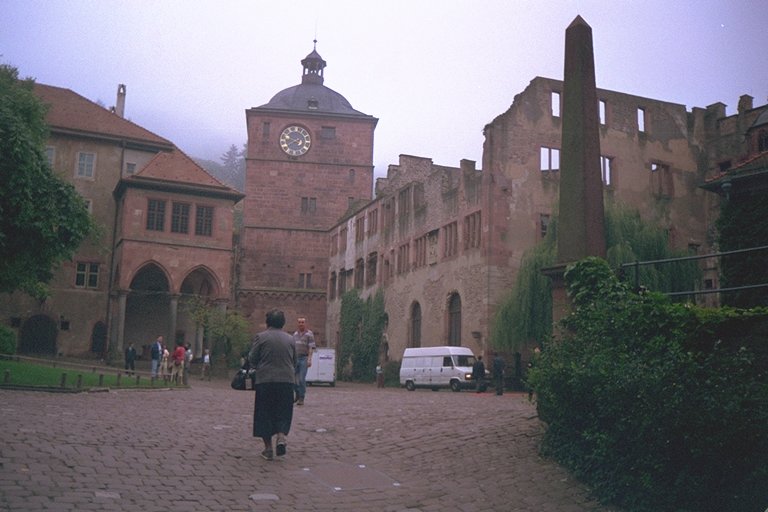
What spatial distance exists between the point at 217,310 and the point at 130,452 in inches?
1490

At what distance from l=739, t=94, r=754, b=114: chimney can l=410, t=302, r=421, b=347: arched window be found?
20.1 metres

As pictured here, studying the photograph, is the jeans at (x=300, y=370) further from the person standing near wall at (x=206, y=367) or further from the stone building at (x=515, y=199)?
the person standing near wall at (x=206, y=367)

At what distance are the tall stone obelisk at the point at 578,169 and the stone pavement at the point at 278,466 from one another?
8.20ft

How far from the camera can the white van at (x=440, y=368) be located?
3362 centimetres

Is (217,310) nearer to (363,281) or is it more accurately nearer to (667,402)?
(363,281)

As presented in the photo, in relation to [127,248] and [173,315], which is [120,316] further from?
[127,248]

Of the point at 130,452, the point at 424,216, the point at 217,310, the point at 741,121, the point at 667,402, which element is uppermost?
the point at 741,121

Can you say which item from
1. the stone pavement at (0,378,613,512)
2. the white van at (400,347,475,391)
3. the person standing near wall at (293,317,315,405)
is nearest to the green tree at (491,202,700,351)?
the white van at (400,347,475,391)

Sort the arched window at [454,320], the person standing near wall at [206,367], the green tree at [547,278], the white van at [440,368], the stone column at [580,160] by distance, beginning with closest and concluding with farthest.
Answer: the stone column at [580,160] < the green tree at [547,278] < the white van at [440,368] < the arched window at [454,320] < the person standing near wall at [206,367]

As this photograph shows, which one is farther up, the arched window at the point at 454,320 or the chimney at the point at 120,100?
the chimney at the point at 120,100

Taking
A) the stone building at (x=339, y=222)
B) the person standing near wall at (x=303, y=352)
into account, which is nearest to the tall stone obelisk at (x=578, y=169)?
the person standing near wall at (x=303, y=352)

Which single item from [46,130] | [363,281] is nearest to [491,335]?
[363,281]

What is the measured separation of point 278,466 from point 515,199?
2969cm

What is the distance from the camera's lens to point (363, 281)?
52.3 meters
